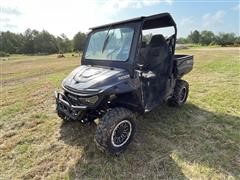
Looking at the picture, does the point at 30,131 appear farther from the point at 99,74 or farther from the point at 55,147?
the point at 99,74

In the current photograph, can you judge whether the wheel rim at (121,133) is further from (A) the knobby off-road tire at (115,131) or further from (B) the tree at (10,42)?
(B) the tree at (10,42)

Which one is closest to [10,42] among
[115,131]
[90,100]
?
[90,100]

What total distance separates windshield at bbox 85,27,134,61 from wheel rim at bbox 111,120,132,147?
981 mm

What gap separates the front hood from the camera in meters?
3.22

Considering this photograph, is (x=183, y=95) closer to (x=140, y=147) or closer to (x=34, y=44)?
(x=140, y=147)

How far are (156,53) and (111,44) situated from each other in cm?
123

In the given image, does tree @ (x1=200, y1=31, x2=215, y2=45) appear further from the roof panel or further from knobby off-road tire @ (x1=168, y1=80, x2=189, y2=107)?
the roof panel

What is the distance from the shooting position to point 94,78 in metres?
3.40

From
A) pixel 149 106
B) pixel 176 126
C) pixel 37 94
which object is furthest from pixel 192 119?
pixel 37 94

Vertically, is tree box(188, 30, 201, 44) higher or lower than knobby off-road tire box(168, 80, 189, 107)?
lower

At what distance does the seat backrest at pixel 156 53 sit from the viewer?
183 inches

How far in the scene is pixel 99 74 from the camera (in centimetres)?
349

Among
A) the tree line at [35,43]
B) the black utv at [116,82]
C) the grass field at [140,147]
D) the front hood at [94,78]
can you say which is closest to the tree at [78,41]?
the tree line at [35,43]

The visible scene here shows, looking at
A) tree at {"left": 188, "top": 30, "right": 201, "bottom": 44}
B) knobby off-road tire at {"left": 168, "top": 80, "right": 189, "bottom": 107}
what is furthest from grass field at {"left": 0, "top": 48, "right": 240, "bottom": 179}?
tree at {"left": 188, "top": 30, "right": 201, "bottom": 44}
